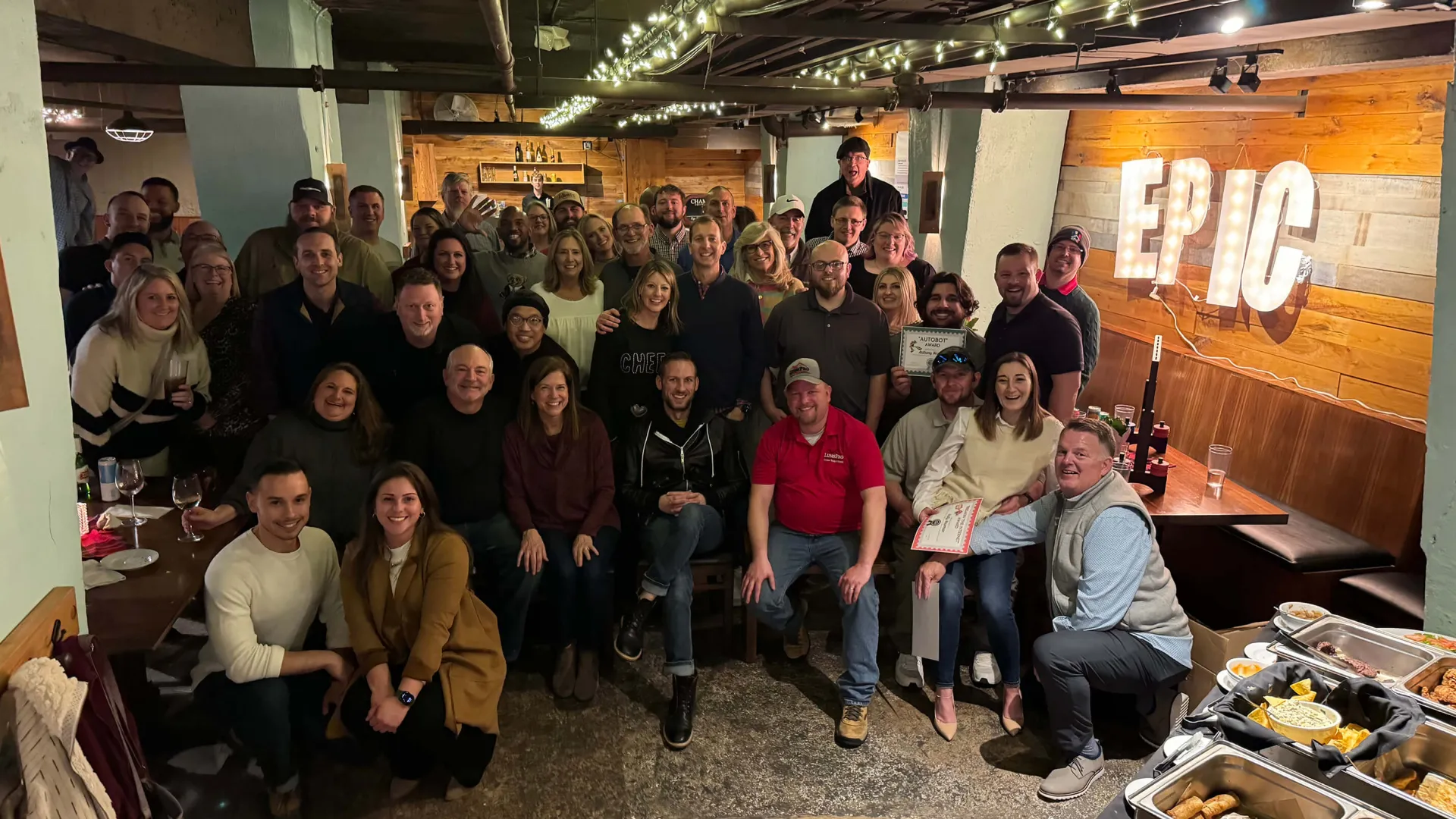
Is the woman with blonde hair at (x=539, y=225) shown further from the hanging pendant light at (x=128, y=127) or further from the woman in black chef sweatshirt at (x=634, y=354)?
the hanging pendant light at (x=128, y=127)

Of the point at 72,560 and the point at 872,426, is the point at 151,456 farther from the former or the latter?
the point at 872,426

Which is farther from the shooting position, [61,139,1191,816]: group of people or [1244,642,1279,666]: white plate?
[61,139,1191,816]: group of people

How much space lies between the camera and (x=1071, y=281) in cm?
458

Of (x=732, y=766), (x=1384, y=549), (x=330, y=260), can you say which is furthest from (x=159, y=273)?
(x=1384, y=549)

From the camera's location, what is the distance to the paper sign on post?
11.4 ft

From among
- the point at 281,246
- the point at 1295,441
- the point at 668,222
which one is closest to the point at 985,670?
the point at 1295,441

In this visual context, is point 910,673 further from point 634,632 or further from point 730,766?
point 634,632

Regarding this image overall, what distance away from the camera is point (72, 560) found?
2113 mm

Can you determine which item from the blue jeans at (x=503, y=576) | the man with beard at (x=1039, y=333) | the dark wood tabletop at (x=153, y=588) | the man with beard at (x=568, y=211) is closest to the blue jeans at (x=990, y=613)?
the man with beard at (x=1039, y=333)

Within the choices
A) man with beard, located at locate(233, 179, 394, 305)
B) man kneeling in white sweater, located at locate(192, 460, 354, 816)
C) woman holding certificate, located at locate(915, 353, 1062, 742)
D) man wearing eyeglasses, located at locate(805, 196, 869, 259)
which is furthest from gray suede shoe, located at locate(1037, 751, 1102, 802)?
man with beard, located at locate(233, 179, 394, 305)

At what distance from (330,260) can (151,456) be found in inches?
42.8

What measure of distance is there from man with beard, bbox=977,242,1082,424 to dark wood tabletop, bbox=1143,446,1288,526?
1.79 feet

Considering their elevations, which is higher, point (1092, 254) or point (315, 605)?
point (1092, 254)

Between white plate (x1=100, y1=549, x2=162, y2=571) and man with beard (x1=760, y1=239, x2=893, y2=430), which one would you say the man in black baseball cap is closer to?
man with beard (x1=760, y1=239, x2=893, y2=430)
